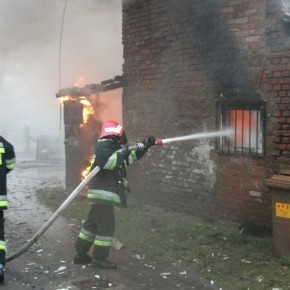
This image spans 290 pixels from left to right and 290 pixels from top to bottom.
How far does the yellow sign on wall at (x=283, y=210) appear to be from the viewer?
15.7 feet

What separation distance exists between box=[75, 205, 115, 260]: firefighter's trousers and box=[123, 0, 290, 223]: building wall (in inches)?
80.4

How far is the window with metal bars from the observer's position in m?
5.98

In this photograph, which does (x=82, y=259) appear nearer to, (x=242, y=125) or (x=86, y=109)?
(x=242, y=125)

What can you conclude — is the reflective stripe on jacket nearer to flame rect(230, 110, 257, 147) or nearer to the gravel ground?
the gravel ground

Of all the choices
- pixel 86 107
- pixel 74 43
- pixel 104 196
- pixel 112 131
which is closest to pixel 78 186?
pixel 104 196

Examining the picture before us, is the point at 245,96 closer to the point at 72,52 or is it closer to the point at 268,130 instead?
the point at 268,130

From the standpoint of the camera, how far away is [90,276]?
487 centimetres

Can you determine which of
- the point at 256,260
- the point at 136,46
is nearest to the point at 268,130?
the point at 256,260

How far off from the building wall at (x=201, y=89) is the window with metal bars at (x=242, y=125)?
113 mm

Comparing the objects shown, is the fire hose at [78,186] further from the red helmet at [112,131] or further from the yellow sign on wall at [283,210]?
the yellow sign on wall at [283,210]

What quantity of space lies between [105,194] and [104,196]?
27 mm

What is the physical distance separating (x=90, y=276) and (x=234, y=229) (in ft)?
7.67

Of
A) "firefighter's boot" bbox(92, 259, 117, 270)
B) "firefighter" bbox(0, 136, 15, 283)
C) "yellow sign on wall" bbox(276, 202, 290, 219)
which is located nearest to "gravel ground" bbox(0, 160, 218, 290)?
"firefighter's boot" bbox(92, 259, 117, 270)

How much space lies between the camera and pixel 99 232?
5.18m
